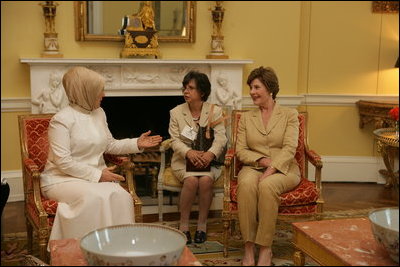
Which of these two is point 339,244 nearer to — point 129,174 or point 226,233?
point 226,233

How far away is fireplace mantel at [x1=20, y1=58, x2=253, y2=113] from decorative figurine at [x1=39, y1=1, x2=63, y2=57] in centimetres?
10

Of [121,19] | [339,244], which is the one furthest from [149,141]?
[121,19]

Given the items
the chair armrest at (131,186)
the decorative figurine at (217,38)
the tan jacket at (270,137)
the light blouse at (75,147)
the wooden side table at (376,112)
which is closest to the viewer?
the light blouse at (75,147)

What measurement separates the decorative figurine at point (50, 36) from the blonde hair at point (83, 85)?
160cm

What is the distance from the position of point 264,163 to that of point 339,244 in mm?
1204

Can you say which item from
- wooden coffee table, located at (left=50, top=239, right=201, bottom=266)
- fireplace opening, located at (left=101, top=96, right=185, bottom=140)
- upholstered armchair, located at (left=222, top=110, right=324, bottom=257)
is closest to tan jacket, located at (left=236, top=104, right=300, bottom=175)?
upholstered armchair, located at (left=222, top=110, right=324, bottom=257)

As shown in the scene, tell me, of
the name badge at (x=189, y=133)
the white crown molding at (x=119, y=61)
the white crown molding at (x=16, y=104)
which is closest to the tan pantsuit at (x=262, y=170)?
the name badge at (x=189, y=133)

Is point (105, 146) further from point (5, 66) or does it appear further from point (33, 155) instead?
point (5, 66)

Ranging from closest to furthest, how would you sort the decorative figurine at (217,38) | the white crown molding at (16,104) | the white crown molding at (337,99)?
1. the white crown molding at (16,104)
2. the decorative figurine at (217,38)
3. the white crown molding at (337,99)

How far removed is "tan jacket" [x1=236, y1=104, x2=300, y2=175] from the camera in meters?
3.63

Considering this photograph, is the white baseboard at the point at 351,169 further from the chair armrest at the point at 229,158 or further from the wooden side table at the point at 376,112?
the chair armrest at the point at 229,158

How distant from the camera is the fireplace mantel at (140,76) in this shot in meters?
4.68

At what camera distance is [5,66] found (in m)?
4.68

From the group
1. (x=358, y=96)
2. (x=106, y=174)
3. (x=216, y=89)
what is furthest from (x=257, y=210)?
(x=358, y=96)
